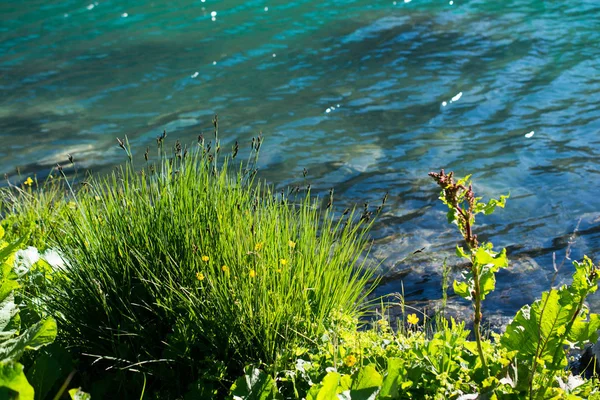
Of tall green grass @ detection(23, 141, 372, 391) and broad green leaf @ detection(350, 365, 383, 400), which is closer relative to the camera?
broad green leaf @ detection(350, 365, 383, 400)

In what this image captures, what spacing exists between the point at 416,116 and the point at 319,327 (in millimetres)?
5994

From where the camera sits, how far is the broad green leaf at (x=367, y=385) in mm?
2617

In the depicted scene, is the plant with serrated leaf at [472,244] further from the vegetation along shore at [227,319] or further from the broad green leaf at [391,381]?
the broad green leaf at [391,381]

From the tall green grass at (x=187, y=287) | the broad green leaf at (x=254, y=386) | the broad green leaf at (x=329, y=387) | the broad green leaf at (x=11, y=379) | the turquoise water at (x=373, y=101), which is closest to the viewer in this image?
the broad green leaf at (x=11, y=379)

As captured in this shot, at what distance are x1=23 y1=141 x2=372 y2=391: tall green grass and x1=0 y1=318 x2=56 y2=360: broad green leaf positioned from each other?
0.36m

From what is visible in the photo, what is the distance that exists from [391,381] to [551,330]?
2.23ft

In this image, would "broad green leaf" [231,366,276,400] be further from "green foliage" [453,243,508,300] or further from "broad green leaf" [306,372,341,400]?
"green foliage" [453,243,508,300]

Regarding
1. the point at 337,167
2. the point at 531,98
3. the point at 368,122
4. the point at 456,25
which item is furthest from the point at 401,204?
the point at 456,25

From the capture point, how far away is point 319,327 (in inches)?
127

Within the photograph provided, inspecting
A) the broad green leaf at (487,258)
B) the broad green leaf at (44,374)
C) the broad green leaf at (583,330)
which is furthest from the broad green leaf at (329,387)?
the broad green leaf at (44,374)

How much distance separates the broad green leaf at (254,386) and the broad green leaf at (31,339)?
771mm

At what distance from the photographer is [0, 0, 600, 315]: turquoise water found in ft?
20.6

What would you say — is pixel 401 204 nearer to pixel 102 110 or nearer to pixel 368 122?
pixel 368 122

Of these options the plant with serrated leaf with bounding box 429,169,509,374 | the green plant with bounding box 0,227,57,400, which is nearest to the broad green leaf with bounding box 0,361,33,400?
the green plant with bounding box 0,227,57,400
